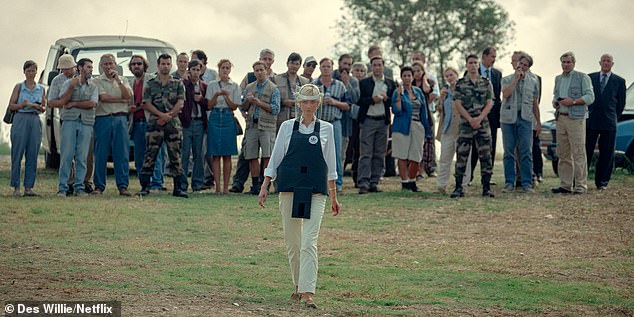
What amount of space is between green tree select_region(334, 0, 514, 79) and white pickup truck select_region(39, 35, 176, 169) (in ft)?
77.1

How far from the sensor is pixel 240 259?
47.2ft

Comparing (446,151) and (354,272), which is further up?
(446,151)

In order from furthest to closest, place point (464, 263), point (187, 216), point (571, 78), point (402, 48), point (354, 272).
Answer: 1. point (402, 48)
2. point (571, 78)
3. point (187, 216)
4. point (464, 263)
5. point (354, 272)

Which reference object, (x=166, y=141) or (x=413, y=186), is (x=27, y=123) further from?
(x=413, y=186)

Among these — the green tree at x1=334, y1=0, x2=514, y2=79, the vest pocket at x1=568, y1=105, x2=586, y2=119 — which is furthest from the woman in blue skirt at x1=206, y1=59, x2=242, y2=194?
the green tree at x1=334, y1=0, x2=514, y2=79

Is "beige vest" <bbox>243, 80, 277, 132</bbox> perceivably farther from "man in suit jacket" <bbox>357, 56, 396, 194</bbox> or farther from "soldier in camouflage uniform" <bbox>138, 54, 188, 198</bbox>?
"man in suit jacket" <bbox>357, 56, 396, 194</bbox>

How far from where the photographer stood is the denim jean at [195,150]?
21.4 metres

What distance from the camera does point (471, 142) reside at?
21.0 m

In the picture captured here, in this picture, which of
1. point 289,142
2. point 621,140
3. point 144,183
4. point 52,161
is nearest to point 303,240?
point 289,142

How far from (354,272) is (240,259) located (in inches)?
58.1

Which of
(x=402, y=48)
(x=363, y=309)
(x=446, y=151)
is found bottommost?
(x=363, y=309)

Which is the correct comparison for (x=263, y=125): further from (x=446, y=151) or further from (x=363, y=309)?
(x=363, y=309)

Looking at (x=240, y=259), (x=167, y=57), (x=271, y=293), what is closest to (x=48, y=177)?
(x=167, y=57)

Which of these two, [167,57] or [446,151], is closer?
[167,57]
